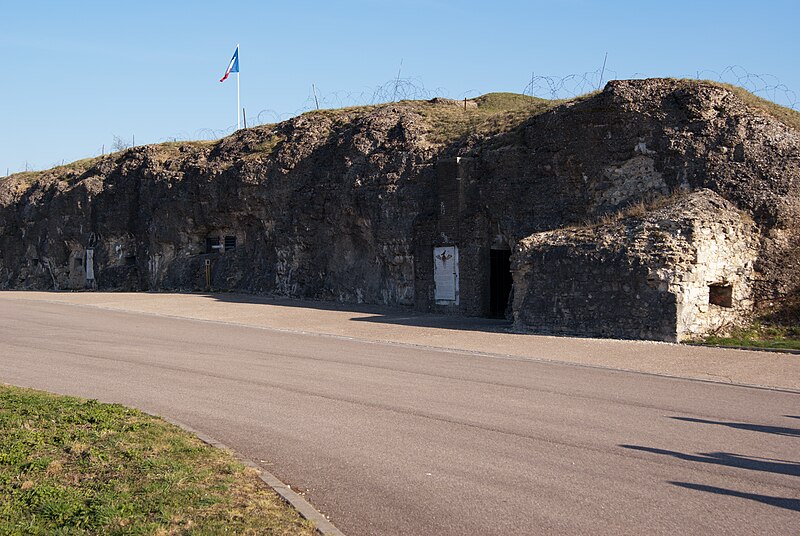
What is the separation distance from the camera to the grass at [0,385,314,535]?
634 centimetres

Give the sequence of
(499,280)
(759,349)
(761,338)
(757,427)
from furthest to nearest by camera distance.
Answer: (499,280) < (761,338) < (759,349) < (757,427)

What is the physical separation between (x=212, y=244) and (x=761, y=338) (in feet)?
81.9

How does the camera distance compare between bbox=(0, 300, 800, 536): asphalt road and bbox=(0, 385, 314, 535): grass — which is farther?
bbox=(0, 300, 800, 536): asphalt road

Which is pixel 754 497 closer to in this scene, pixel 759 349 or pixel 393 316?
pixel 759 349

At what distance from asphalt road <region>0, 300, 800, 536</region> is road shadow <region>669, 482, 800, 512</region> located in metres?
0.02

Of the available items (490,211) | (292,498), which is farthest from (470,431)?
(490,211)

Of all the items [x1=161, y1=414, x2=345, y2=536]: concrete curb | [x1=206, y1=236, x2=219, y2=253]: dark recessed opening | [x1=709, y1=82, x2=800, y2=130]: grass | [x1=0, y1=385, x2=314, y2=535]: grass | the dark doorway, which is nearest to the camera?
[x1=0, y1=385, x2=314, y2=535]: grass

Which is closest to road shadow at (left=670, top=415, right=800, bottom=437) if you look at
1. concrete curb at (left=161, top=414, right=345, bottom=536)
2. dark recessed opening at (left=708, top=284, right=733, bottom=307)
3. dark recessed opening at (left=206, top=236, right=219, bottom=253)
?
concrete curb at (left=161, top=414, right=345, bottom=536)

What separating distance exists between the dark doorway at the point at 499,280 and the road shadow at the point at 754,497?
57.8 ft

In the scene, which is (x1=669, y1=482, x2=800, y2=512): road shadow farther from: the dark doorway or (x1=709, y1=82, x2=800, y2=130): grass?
the dark doorway

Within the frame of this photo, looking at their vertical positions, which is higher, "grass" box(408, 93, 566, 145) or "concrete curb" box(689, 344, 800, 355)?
"grass" box(408, 93, 566, 145)

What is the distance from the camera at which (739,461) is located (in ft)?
28.3

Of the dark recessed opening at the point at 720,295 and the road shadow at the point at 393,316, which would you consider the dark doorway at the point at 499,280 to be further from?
the dark recessed opening at the point at 720,295

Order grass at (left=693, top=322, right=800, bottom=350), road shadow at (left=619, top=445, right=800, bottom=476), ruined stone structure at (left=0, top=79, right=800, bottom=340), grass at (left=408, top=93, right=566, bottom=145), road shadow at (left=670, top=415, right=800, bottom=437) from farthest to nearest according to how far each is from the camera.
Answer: grass at (left=408, top=93, right=566, bottom=145)
ruined stone structure at (left=0, top=79, right=800, bottom=340)
grass at (left=693, top=322, right=800, bottom=350)
road shadow at (left=670, top=415, right=800, bottom=437)
road shadow at (left=619, top=445, right=800, bottom=476)
